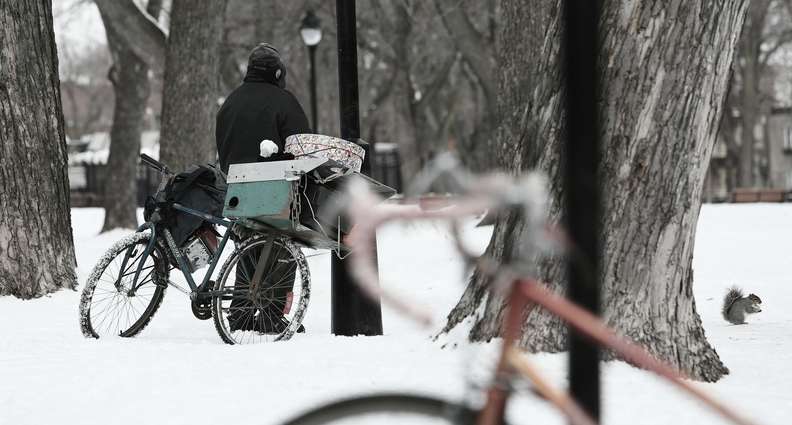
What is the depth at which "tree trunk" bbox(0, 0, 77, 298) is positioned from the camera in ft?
30.4

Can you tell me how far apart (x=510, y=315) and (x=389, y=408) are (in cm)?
27

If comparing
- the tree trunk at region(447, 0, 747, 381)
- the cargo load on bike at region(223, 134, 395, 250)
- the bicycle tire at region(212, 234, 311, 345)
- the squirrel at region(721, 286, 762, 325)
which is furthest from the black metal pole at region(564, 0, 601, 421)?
the squirrel at region(721, 286, 762, 325)

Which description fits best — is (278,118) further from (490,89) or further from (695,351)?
(490,89)

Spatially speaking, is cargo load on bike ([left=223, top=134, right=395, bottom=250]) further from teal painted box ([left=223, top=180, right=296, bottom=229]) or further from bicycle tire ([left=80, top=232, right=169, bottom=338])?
bicycle tire ([left=80, top=232, right=169, bottom=338])

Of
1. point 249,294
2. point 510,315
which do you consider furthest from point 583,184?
point 249,294

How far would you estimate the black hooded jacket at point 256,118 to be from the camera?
287 inches

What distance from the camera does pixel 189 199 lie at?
7078mm

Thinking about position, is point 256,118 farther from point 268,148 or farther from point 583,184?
point 583,184

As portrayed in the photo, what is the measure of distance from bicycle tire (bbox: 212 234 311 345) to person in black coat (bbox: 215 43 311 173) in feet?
2.16

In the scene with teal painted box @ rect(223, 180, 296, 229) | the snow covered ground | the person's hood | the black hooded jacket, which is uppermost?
the person's hood

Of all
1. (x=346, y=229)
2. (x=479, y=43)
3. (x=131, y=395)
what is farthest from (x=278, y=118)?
(x=479, y=43)

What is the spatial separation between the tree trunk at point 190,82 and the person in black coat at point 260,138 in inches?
305

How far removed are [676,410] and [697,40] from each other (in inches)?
62.9

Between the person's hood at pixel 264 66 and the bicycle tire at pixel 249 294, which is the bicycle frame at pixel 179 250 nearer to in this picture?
the bicycle tire at pixel 249 294
